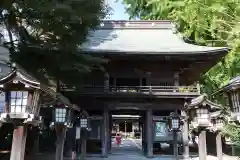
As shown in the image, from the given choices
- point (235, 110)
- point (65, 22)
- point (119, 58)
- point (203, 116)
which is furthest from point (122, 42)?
point (235, 110)

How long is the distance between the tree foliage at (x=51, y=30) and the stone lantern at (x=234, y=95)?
18.0ft

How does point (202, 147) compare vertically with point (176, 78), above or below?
below

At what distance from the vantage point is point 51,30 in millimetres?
9922

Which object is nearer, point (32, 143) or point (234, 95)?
point (234, 95)

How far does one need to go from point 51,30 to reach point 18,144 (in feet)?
15.3

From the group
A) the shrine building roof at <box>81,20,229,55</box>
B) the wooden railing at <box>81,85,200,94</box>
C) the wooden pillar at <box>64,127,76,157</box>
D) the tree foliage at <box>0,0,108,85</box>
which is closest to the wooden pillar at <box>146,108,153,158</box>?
the wooden railing at <box>81,85,200,94</box>

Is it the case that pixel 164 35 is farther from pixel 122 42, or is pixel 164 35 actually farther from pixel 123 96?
pixel 123 96

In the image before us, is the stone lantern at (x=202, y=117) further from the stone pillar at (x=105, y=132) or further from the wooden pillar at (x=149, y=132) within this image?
the stone pillar at (x=105, y=132)

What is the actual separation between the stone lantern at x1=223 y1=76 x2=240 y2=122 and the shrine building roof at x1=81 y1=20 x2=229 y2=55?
7.77m

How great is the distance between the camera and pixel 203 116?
9.24m

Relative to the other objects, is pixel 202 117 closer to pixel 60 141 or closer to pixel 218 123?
pixel 218 123

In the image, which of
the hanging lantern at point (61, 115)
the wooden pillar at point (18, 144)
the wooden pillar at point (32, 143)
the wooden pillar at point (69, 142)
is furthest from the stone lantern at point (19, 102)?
the wooden pillar at point (69, 142)

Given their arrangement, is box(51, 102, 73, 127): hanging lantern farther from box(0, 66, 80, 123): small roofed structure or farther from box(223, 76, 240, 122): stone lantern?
box(223, 76, 240, 122): stone lantern

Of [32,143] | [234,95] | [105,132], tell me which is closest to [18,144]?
[234,95]
